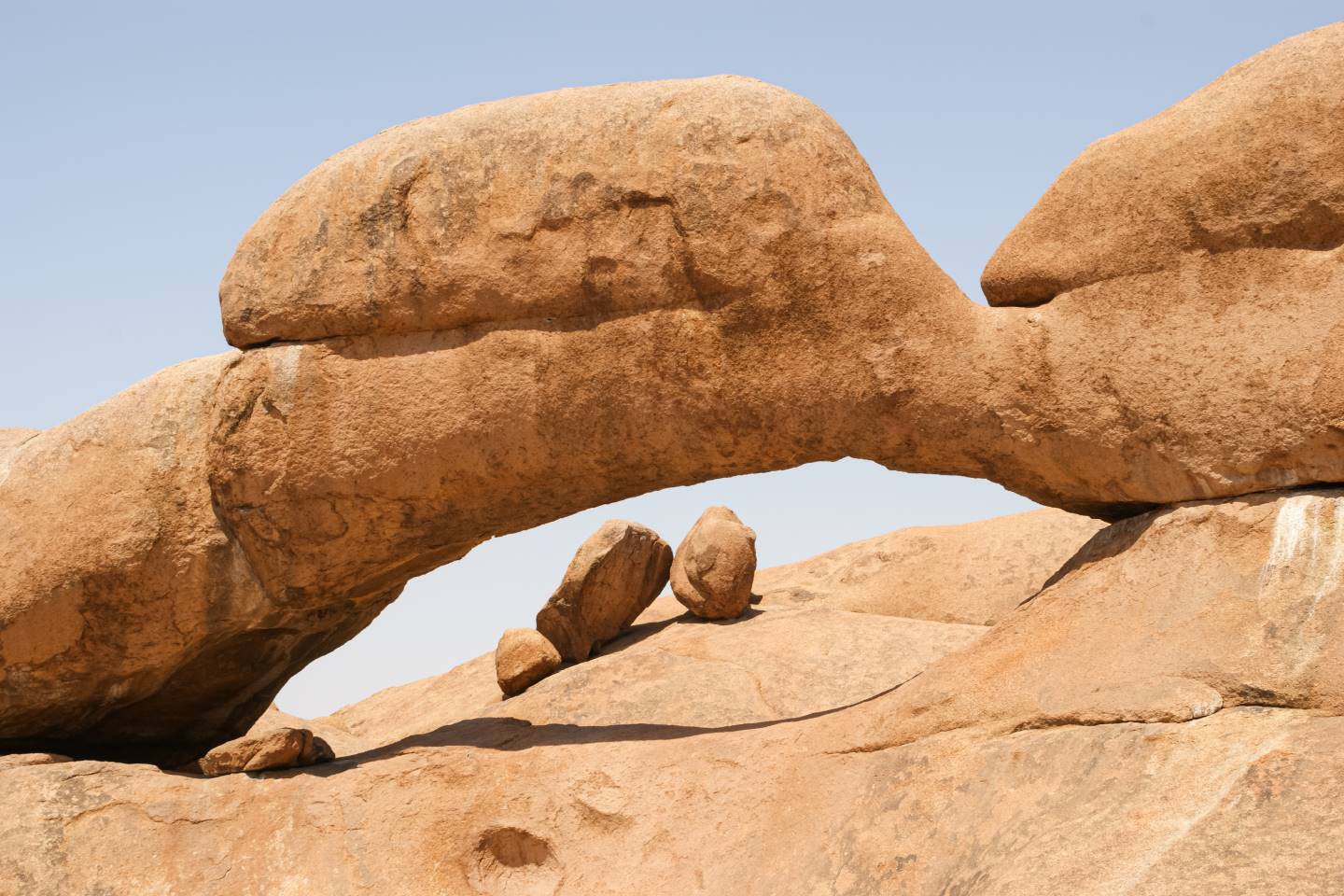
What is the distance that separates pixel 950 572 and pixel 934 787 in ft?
20.4

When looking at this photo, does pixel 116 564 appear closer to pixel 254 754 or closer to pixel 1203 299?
pixel 254 754

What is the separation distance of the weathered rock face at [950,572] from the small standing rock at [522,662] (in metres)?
2.07

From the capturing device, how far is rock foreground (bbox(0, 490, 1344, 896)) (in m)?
4.80

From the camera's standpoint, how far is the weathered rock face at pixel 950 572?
11.2 meters

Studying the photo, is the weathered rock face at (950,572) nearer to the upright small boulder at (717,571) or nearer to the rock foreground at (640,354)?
the upright small boulder at (717,571)

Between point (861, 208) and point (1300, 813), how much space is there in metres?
2.98


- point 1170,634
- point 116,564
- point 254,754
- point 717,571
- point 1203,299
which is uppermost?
point 116,564

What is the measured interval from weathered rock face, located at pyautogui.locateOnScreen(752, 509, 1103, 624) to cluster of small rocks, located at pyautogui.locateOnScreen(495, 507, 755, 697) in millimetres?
938

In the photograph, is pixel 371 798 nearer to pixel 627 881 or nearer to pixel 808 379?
pixel 627 881

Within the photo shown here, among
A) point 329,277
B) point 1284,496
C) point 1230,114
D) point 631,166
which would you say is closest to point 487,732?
point 329,277

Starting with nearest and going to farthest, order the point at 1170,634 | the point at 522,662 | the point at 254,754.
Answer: the point at 1170,634 → the point at 254,754 → the point at 522,662

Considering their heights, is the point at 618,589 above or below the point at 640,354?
below

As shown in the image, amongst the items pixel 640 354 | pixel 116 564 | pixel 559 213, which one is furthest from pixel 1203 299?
pixel 116 564

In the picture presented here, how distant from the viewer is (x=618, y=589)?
10.6 meters
